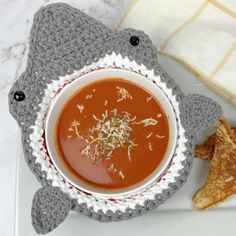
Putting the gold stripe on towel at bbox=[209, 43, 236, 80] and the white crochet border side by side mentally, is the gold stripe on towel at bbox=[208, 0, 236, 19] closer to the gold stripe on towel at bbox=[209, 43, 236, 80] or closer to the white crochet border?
the gold stripe on towel at bbox=[209, 43, 236, 80]

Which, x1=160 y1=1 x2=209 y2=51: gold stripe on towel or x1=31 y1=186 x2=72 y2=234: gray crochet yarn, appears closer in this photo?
x1=31 y1=186 x2=72 y2=234: gray crochet yarn

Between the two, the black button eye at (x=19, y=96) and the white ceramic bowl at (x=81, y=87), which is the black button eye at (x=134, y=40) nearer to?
the white ceramic bowl at (x=81, y=87)

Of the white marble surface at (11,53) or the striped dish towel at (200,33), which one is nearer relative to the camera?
the striped dish towel at (200,33)

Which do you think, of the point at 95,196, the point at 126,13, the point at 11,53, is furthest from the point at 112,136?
the point at 11,53

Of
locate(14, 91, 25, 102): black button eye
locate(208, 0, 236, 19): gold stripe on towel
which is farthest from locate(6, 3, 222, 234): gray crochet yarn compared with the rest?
locate(208, 0, 236, 19): gold stripe on towel

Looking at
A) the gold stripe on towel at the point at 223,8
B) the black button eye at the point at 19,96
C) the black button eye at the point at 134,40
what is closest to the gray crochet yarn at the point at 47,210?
the black button eye at the point at 19,96

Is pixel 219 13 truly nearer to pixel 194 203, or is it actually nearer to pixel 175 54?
pixel 175 54
